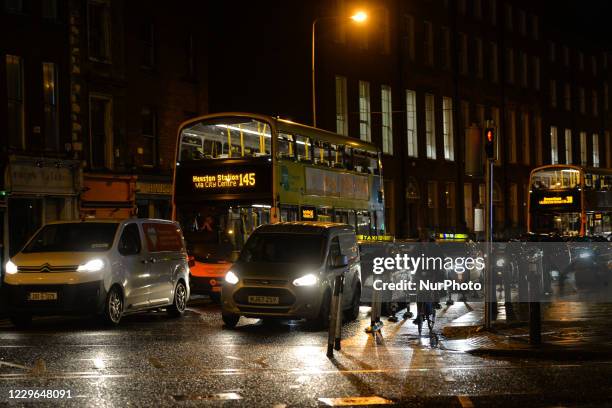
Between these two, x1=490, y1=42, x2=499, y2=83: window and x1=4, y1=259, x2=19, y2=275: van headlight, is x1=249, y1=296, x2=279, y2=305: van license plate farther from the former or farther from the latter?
x1=490, y1=42, x2=499, y2=83: window

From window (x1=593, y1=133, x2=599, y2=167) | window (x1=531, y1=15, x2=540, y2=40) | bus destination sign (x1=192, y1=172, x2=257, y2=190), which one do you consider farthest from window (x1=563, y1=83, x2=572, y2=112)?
bus destination sign (x1=192, y1=172, x2=257, y2=190)

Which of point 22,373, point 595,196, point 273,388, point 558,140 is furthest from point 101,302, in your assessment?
point 558,140

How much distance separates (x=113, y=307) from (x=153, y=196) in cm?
1844

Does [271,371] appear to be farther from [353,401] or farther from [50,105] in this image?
[50,105]

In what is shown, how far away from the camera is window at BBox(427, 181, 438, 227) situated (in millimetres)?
55312

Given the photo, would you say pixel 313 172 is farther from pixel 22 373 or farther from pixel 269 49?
pixel 269 49

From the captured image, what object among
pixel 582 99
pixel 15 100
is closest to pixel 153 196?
pixel 15 100

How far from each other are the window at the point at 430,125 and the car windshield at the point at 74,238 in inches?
1528

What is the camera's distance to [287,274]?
58.2ft

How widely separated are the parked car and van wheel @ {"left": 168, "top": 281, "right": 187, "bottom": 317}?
2229 millimetres

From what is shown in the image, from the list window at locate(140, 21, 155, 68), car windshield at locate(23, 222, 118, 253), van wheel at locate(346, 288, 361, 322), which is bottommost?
van wheel at locate(346, 288, 361, 322)

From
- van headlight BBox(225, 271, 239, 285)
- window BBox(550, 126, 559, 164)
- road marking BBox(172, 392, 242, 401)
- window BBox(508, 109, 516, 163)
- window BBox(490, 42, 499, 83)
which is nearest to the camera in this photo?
road marking BBox(172, 392, 242, 401)

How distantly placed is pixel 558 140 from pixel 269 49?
31035 mm

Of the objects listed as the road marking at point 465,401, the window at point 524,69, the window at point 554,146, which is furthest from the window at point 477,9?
the road marking at point 465,401
